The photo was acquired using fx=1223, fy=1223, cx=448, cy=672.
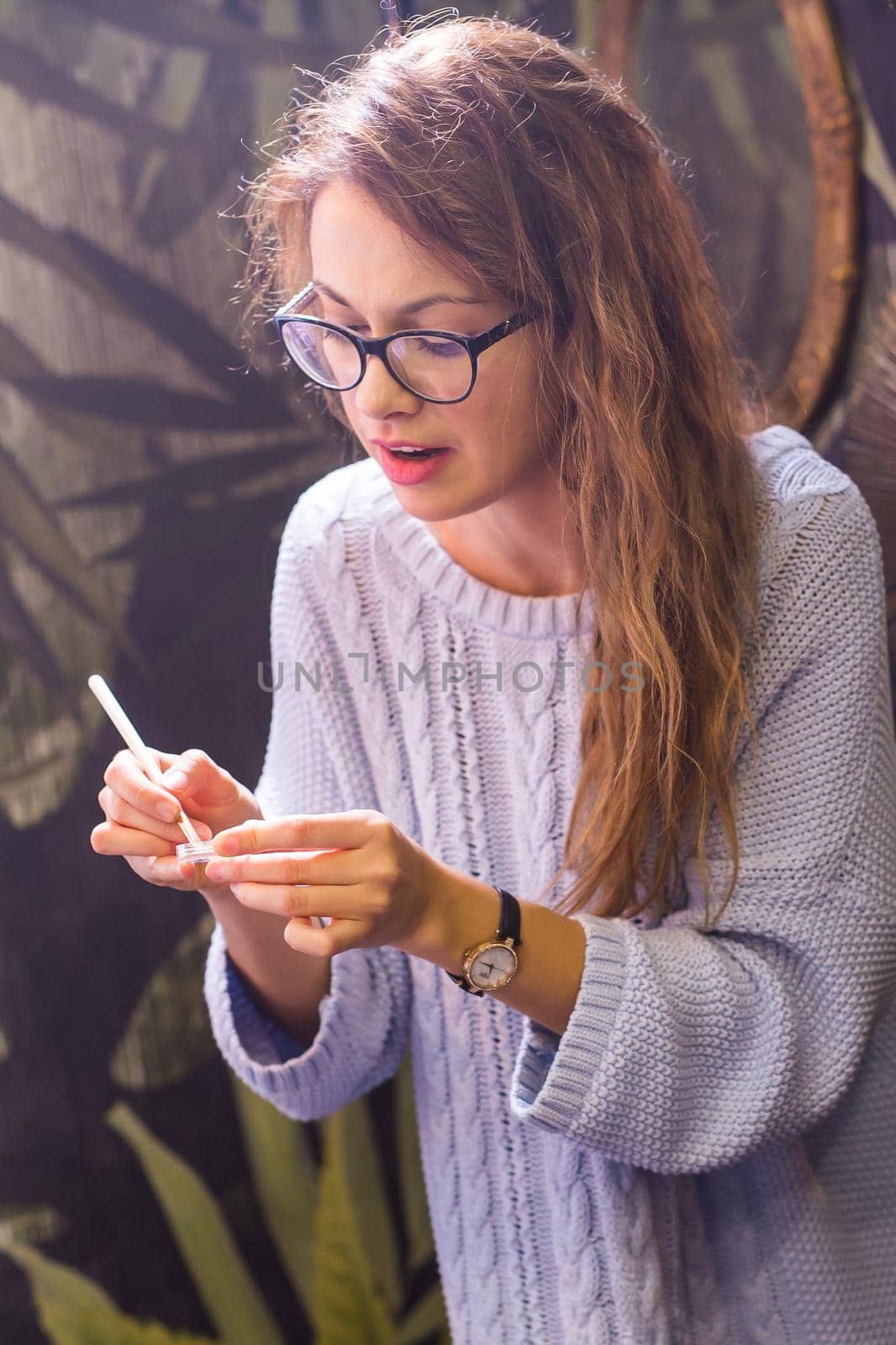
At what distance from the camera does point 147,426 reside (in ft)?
5.10

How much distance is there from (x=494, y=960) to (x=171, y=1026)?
869 mm

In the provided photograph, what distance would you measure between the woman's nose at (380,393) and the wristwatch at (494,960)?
0.39 meters

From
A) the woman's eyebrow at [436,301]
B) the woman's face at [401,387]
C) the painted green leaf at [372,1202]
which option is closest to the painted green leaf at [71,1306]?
the painted green leaf at [372,1202]

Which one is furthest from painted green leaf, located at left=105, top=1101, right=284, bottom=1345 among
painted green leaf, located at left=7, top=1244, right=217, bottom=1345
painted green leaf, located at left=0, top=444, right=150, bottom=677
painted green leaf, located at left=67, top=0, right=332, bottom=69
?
painted green leaf, located at left=67, top=0, right=332, bottom=69

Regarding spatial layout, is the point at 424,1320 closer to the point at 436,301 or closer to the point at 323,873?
the point at 323,873

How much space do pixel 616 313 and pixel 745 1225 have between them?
78cm

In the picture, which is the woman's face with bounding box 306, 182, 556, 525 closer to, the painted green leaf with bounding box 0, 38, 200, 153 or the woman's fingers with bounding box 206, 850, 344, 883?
the woman's fingers with bounding box 206, 850, 344, 883

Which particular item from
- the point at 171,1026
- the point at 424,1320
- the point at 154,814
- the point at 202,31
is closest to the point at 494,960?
the point at 154,814

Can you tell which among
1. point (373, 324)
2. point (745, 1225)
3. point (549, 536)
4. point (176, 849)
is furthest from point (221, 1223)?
point (373, 324)

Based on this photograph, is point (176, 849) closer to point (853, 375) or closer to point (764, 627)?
point (764, 627)

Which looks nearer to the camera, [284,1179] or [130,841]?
[130,841]

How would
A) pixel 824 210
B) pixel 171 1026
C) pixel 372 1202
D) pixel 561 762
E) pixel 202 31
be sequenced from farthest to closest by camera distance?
1. pixel 372 1202
2. pixel 171 1026
3. pixel 202 31
4. pixel 824 210
5. pixel 561 762

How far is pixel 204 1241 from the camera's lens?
5.40 feet

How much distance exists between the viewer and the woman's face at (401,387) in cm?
91
